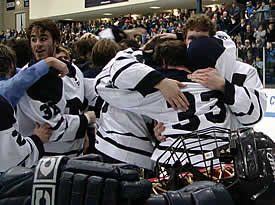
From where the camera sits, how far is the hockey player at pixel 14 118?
1112 millimetres

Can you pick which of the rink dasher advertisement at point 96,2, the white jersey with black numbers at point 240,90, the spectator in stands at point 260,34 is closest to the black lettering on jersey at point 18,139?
the white jersey with black numbers at point 240,90


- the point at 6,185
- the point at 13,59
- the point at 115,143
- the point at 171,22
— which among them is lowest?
the point at 115,143

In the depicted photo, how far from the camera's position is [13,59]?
1393 mm

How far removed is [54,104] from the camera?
1.44m

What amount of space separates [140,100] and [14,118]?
1.33ft

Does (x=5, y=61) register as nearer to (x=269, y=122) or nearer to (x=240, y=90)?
(x=240, y=90)

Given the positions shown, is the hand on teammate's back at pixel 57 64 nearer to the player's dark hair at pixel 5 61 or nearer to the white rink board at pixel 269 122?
the player's dark hair at pixel 5 61

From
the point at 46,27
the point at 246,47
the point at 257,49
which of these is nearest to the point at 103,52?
the point at 46,27

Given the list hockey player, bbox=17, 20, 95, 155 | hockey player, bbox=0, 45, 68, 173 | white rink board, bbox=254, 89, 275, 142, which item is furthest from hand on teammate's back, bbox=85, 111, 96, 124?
white rink board, bbox=254, 89, 275, 142

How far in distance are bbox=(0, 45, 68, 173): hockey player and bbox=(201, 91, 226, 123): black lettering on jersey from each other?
55 centimetres

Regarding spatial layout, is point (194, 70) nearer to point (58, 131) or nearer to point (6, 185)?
point (58, 131)

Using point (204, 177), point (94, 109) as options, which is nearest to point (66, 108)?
point (94, 109)

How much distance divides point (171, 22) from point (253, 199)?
41.1ft

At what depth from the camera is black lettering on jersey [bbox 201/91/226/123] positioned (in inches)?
47.8
